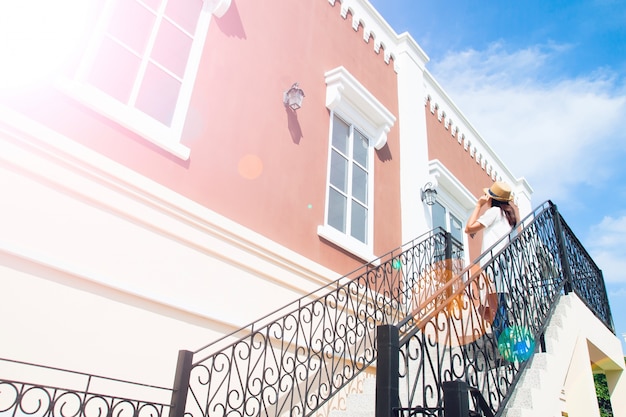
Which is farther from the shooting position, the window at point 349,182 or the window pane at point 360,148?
the window pane at point 360,148

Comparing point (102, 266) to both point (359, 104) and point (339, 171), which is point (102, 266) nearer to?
point (339, 171)

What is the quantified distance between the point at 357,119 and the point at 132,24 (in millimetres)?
3751

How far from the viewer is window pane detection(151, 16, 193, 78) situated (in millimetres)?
4547

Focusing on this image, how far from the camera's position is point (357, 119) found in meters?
7.10

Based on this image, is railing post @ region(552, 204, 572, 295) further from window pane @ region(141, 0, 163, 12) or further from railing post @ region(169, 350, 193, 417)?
window pane @ region(141, 0, 163, 12)

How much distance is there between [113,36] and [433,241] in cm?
589

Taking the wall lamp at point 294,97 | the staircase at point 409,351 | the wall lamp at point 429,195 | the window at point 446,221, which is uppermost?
the window at point 446,221

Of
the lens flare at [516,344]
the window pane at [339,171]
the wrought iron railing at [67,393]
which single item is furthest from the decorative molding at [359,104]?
the wrought iron railing at [67,393]

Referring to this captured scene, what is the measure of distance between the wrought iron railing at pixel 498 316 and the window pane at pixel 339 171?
2256 mm

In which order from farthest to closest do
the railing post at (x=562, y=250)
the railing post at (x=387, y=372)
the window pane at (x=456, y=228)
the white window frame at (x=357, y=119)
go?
the window pane at (x=456, y=228) → the white window frame at (x=357, y=119) → the railing post at (x=562, y=250) → the railing post at (x=387, y=372)

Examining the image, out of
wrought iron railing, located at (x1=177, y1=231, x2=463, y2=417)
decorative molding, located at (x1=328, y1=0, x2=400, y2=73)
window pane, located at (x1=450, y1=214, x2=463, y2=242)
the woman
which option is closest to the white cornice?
wrought iron railing, located at (x1=177, y1=231, x2=463, y2=417)

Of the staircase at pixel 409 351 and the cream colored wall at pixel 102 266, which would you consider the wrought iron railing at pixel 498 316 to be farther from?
the cream colored wall at pixel 102 266

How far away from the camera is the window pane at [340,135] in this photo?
679 cm

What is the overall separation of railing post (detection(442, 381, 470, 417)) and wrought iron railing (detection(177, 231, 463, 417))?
1626 mm
